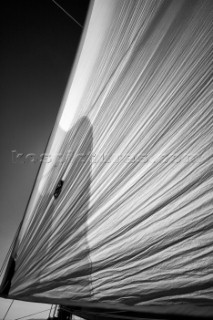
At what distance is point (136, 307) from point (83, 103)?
110 cm

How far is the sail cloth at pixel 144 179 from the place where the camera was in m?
0.39

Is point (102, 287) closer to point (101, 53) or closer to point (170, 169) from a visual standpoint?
point (170, 169)

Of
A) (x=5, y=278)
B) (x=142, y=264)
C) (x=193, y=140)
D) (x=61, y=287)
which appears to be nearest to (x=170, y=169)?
(x=193, y=140)

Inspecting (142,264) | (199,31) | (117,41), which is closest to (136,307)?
(142,264)

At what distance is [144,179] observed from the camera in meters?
0.56

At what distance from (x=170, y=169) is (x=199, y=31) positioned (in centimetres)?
36

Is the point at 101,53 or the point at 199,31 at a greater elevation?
the point at 101,53

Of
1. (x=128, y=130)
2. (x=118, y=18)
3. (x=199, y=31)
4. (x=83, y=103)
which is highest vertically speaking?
(x=118, y=18)

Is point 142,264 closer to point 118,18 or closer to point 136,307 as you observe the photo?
point 136,307

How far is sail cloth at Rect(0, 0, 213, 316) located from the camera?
39 centimetres

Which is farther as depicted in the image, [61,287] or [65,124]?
[65,124]

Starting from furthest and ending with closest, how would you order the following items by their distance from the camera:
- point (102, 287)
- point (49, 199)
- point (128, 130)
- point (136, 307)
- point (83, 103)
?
point (49, 199) < point (83, 103) < point (128, 130) < point (102, 287) < point (136, 307)

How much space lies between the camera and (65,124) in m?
1.67

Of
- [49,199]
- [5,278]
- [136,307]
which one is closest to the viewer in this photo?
[136,307]
